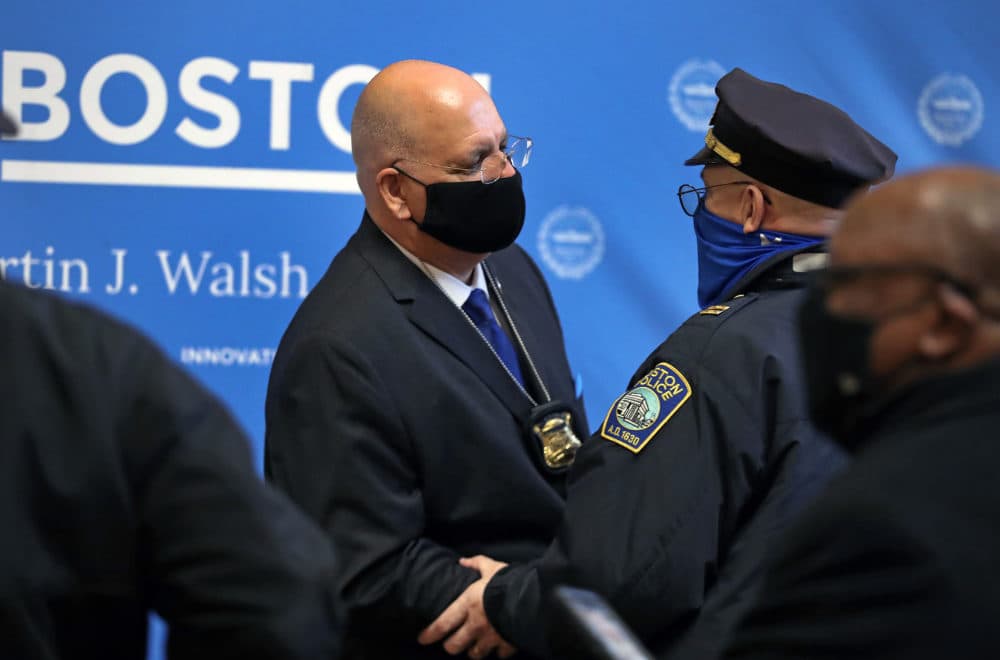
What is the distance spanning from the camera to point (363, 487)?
2.09 meters

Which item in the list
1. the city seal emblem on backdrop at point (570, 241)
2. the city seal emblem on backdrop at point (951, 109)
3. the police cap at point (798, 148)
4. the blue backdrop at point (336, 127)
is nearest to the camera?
the police cap at point (798, 148)

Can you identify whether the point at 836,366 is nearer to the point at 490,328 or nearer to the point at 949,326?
the point at 949,326

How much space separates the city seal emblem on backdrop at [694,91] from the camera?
123 inches

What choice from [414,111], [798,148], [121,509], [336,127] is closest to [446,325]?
[414,111]

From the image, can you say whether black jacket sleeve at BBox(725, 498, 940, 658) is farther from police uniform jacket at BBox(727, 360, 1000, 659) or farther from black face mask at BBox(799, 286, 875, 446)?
black face mask at BBox(799, 286, 875, 446)

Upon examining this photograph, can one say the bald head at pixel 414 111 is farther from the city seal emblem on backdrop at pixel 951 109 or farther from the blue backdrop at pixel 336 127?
the city seal emblem on backdrop at pixel 951 109

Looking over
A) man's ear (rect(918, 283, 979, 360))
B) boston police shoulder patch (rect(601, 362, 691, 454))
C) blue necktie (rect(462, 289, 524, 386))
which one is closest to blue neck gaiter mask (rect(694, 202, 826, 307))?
boston police shoulder patch (rect(601, 362, 691, 454))

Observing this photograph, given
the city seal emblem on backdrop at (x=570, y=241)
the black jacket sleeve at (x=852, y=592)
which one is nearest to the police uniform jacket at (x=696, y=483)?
the black jacket sleeve at (x=852, y=592)

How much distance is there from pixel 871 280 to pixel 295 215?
6.50 ft

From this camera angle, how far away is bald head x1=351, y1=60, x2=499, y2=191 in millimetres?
2377

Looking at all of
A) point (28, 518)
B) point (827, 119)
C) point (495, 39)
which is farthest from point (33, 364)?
point (495, 39)

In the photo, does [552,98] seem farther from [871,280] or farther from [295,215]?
[871,280]

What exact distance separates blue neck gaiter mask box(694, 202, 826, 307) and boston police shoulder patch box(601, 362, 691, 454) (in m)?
0.26

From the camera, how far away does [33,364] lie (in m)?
1.26
